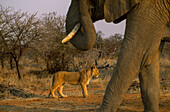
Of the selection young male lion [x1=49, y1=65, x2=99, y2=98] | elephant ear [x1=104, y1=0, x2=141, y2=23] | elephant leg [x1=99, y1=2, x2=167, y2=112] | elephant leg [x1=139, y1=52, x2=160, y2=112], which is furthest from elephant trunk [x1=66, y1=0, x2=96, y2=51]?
young male lion [x1=49, y1=65, x2=99, y2=98]

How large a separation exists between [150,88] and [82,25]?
68.1 inches

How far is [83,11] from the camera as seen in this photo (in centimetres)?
387

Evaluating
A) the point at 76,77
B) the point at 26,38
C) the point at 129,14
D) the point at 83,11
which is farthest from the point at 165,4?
the point at 26,38

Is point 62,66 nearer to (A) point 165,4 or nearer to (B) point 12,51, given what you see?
(B) point 12,51

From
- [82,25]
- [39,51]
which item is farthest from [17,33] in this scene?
[82,25]

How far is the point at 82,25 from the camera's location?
3881 millimetres

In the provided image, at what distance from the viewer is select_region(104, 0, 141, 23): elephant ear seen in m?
3.37

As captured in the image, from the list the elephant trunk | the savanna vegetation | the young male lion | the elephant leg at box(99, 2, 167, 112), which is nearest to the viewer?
the elephant leg at box(99, 2, 167, 112)

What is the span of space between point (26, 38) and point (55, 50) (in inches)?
84.1

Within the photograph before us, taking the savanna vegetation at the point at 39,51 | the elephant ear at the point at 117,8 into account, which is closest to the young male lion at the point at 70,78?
the savanna vegetation at the point at 39,51

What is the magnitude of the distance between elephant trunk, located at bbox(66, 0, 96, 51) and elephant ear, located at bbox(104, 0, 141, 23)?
443 mm

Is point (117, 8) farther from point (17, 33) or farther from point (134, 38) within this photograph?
point (17, 33)

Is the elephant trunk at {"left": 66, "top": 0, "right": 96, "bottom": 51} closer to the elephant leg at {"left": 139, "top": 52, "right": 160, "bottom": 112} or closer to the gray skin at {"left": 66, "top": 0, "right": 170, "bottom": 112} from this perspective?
the gray skin at {"left": 66, "top": 0, "right": 170, "bottom": 112}

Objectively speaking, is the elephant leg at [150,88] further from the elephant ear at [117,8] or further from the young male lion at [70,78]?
the young male lion at [70,78]
